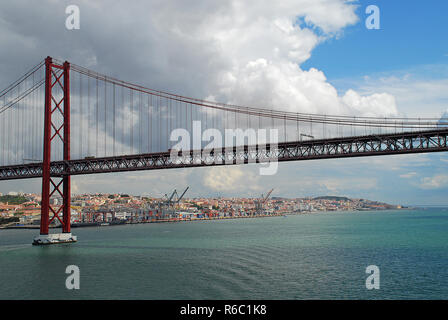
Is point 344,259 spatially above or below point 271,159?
below

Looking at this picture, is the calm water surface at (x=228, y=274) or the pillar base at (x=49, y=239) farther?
the pillar base at (x=49, y=239)

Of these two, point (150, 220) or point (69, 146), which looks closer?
point (69, 146)

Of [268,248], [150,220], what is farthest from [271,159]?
[150,220]

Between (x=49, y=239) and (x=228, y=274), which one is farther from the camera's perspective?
(x=49, y=239)

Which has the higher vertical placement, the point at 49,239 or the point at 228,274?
the point at 49,239

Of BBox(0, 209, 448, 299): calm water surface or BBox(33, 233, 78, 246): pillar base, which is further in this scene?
BBox(33, 233, 78, 246): pillar base
